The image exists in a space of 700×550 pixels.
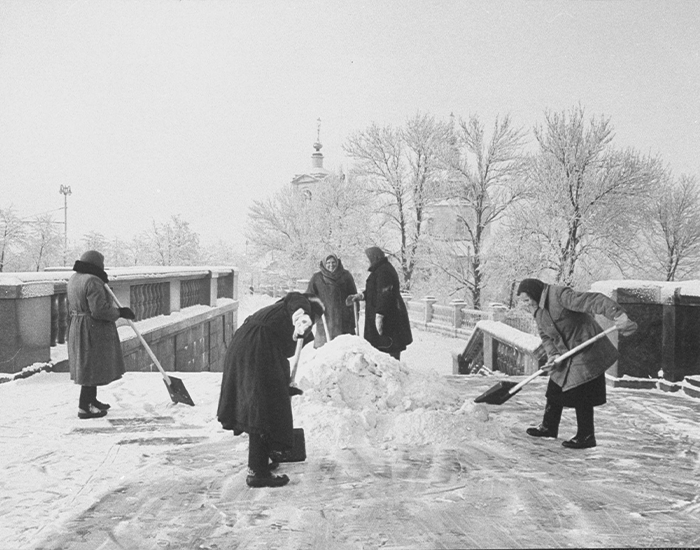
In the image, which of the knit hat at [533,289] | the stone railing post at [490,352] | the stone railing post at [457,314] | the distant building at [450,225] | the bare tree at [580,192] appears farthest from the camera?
the distant building at [450,225]

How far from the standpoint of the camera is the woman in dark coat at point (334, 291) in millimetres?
7891

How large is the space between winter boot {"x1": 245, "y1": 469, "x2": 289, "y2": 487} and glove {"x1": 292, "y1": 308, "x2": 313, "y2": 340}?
34.5 inches

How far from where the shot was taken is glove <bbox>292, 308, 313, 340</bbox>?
3.24 metres

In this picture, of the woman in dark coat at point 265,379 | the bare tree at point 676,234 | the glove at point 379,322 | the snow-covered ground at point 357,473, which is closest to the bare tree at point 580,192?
the bare tree at point 676,234

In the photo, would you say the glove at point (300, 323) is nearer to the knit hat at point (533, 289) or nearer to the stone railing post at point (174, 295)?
the knit hat at point (533, 289)

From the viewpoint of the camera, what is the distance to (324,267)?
7.93m

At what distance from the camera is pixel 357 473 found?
3.72 metres

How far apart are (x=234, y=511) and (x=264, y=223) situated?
30915 millimetres

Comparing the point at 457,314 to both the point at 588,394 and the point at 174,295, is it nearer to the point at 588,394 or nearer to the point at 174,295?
the point at 174,295

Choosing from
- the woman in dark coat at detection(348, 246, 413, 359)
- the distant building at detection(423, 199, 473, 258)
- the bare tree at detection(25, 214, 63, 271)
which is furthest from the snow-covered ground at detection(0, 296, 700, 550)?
the bare tree at detection(25, 214, 63, 271)

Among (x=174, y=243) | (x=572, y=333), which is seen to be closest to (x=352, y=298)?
(x=572, y=333)

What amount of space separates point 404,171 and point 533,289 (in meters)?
22.8

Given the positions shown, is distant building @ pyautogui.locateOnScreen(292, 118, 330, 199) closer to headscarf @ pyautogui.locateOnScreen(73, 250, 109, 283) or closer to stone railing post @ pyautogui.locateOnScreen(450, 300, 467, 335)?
stone railing post @ pyautogui.locateOnScreen(450, 300, 467, 335)

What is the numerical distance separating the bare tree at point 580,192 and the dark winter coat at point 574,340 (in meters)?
17.5
